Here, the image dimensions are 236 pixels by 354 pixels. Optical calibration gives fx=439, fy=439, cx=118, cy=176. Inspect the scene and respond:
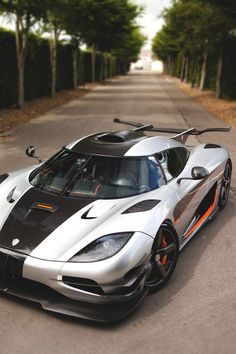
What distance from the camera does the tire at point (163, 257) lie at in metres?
3.92

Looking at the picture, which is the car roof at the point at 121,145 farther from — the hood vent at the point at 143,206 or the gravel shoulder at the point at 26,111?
the gravel shoulder at the point at 26,111

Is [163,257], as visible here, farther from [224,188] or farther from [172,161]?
[224,188]

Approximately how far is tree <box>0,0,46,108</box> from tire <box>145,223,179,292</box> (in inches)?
530

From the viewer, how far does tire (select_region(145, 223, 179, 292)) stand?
12.8 ft

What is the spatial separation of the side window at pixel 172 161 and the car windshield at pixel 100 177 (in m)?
0.15

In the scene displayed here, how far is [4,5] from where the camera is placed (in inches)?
629

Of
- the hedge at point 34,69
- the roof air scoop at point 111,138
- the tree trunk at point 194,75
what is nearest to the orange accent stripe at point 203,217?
the roof air scoop at point 111,138

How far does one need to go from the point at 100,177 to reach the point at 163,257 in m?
1.03

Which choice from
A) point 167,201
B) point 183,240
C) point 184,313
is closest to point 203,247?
point 183,240

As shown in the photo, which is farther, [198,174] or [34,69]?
[34,69]

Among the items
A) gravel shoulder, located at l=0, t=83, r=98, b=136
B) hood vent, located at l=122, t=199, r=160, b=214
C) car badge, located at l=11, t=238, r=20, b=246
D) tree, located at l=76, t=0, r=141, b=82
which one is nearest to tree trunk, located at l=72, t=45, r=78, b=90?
tree, located at l=76, t=0, r=141, b=82

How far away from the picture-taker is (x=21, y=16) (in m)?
16.8

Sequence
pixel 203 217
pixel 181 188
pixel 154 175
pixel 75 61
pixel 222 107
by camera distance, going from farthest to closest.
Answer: pixel 75 61 → pixel 222 107 → pixel 203 217 → pixel 181 188 → pixel 154 175

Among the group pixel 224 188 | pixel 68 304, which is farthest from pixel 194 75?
pixel 68 304
